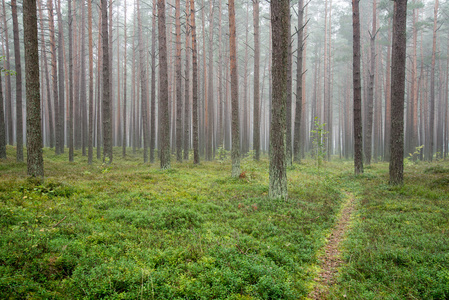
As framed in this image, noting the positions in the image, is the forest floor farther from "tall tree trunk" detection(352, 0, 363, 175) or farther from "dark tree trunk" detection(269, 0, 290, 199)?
"tall tree trunk" detection(352, 0, 363, 175)

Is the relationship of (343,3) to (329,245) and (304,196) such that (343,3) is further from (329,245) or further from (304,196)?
(329,245)

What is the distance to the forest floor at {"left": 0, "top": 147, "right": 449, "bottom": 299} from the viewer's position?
3588mm

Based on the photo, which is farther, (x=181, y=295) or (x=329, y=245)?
(x=329, y=245)

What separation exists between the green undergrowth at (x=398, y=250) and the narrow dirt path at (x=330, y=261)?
0.54 ft

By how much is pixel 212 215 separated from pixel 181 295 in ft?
10.3

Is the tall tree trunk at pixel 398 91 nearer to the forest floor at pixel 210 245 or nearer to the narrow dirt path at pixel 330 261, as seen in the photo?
the forest floor at pixel 210 245

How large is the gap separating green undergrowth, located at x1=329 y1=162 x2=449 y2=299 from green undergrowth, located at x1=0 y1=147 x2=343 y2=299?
2.43 feet

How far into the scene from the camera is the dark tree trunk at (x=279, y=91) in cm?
786

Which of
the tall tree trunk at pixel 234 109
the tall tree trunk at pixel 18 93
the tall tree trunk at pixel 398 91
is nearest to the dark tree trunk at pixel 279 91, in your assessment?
the tall tree trunk at pixel 234 109

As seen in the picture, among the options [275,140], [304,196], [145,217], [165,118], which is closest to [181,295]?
[145,217]

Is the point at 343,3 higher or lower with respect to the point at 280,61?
higher

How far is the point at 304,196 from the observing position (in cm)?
895

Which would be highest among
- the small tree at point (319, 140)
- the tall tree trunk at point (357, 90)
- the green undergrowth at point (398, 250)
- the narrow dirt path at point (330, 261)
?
the tall tree trunk at point (357, 90)

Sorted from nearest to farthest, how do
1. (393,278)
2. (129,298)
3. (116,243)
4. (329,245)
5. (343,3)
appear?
(129,298), (393,278), (116,243), (329,245), (343,3)
